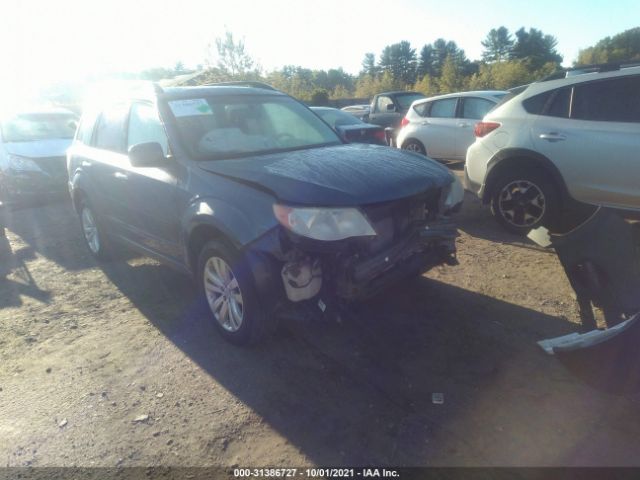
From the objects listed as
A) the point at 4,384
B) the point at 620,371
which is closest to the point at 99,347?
the point at 4,384

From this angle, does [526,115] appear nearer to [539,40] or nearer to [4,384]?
[4,384]

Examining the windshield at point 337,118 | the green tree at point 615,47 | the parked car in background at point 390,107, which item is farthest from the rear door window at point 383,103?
the green tree at point 615,47

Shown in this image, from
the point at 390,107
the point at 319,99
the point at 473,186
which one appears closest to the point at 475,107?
the point at 473,186

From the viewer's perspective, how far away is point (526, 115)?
5.38m

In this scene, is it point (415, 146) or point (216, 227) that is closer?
point (216, 227)

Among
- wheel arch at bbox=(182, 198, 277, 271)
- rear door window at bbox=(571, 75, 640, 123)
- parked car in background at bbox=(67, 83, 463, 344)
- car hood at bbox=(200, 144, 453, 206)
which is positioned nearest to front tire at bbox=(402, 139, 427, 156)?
rear door window at bbox=(571, 75, 640, 123)

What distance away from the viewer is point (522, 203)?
536cm

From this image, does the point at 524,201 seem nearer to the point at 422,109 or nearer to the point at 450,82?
the point at 422,109

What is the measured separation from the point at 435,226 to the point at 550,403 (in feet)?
4.15

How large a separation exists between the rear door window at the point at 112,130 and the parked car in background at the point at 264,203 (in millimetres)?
30

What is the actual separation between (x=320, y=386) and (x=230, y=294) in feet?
2.99

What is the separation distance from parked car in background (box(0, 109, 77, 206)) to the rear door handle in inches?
322

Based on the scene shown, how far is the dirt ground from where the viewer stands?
97.3 inches

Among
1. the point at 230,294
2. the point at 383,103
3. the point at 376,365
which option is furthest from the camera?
the point at 383,103
